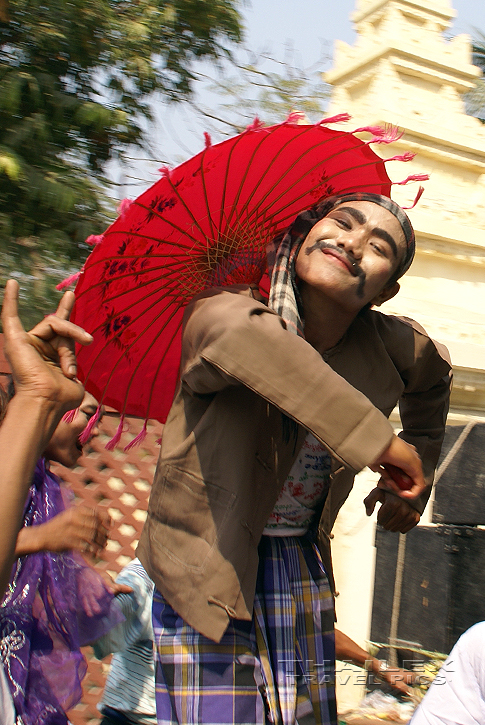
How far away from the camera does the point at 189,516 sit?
1709mm

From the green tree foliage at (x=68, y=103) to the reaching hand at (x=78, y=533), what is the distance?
102 inches

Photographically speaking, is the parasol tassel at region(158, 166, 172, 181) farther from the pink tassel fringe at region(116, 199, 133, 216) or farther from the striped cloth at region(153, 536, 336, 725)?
the striped cloth at region(153, 536, 336, 725)

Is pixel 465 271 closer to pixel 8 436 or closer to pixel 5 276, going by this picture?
pixel 5 276

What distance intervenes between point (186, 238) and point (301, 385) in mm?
854

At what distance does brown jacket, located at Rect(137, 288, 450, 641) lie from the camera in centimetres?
146

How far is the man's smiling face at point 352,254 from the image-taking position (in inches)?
71.5

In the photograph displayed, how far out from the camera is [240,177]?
7.06ft

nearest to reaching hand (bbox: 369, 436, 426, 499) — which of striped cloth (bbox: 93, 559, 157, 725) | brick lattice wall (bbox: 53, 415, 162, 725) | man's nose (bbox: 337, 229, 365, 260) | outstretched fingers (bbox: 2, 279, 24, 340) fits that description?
man's nose (bbox: 337, 229, 365, 260)

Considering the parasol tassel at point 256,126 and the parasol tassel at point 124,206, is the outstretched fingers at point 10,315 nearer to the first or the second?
the parasol tassel at point 124,206

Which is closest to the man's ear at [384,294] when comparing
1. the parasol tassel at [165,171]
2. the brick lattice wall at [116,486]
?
the parasol tassel at [165,171]

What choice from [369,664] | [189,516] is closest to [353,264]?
[189,516]

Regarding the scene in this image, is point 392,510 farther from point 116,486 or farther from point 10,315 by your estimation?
point 116,486

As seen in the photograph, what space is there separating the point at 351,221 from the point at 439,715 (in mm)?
1448

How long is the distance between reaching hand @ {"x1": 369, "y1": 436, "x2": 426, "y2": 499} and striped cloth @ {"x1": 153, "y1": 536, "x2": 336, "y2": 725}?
45cm
